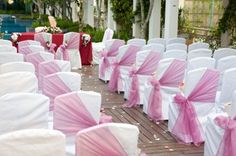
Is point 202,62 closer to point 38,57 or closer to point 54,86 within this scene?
point 54,86

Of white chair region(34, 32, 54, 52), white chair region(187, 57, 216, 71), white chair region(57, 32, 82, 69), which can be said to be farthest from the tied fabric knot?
white chair region(187, 57, 216, 71)

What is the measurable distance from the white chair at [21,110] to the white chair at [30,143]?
3.46ft

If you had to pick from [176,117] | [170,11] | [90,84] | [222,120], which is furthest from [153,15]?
[222,120]

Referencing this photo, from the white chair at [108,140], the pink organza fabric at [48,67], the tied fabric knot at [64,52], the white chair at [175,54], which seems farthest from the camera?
the tied fabric knot at [64,52]

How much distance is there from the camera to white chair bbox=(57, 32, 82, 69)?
10625 millimetres

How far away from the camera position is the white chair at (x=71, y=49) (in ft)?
34.9

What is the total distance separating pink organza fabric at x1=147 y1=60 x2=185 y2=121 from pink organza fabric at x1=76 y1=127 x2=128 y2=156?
10.7 feet

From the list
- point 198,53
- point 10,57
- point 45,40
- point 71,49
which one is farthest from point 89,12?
point 10,57

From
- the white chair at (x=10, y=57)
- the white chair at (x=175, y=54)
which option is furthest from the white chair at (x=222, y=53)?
the white chair at (x=10, y=57)

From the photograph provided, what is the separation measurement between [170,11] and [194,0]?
15.5 ft

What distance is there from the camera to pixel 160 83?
6.15 metres

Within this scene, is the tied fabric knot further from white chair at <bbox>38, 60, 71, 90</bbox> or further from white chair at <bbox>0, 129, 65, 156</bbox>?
white chair at <bbox>0, 129, 65, 156</bbox>

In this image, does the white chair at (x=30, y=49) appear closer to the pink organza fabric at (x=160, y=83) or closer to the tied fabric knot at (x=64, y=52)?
the pink organza fabric at (x=160, y=83)

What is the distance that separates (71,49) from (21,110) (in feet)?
24.7
